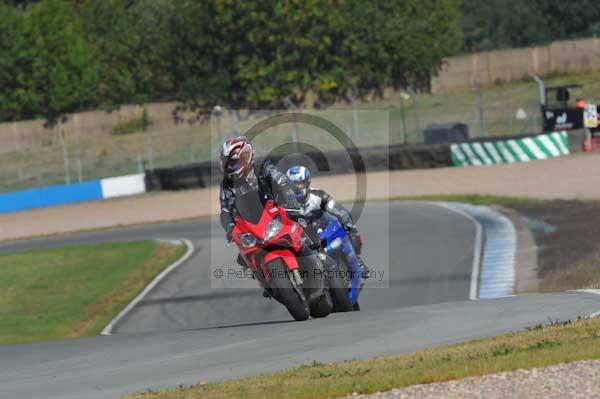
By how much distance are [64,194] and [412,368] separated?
2927 cm

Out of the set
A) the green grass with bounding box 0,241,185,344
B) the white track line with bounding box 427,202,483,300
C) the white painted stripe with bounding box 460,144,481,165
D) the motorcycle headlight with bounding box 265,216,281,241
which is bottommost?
the green grass with bounding box 0,241,185,344

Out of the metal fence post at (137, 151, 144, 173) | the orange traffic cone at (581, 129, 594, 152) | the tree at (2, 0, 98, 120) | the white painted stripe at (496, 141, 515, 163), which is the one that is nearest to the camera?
the orange traffic cone at (581, 129, 594, 152)

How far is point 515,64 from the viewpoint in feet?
163

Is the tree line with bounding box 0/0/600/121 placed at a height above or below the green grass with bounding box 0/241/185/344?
above

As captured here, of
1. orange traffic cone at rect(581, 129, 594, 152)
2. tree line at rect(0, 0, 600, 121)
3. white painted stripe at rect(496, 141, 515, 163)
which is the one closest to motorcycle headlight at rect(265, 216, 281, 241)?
white painted stripe at rect(496, 141, 515, 163)

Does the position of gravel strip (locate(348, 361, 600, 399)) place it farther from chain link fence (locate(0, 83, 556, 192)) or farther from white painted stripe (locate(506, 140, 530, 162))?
chain link fence (locate(0, 83, 556, 192))

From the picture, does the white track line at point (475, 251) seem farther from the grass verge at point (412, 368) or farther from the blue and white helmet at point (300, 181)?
the grass verge at point (412, 368)

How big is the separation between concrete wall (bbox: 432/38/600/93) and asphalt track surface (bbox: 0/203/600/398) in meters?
32.8

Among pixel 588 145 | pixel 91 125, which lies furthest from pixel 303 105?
pixel 588 145

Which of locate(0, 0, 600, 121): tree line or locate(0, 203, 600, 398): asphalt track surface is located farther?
locate(0, 0, 600, 121): tree line

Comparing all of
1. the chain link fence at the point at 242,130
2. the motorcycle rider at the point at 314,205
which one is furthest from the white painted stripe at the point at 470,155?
the motorcycle rider at the point at 314,205

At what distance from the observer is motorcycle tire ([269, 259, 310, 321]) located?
9.91 m

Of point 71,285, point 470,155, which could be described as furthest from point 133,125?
point 71,285

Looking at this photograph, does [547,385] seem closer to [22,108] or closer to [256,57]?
[256,57]
